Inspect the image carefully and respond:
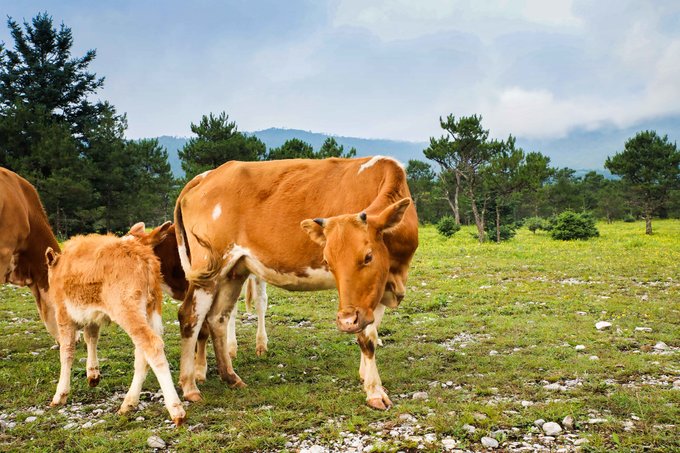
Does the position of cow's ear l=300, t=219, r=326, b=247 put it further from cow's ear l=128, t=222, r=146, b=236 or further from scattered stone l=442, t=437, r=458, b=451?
cow's ear l=128, t=222, r=146, b=236

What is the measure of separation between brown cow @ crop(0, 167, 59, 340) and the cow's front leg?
5903 mm

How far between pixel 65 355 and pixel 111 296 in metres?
1.18

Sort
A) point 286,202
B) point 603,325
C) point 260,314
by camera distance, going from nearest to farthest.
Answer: point 286,202, point 260,314, point 603,325

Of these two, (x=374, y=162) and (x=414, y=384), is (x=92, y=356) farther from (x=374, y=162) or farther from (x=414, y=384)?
(x=374, y=162)

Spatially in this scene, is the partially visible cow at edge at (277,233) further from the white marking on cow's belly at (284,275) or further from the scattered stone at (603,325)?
the scattered stone at (603,325)

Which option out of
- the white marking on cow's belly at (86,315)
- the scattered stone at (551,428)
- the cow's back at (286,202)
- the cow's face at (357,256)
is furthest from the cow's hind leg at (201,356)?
the scattered stone at (551,428)

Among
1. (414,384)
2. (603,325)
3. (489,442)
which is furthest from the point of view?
(603,325)

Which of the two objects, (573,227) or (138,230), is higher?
(138,230)

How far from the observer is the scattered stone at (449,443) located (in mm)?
4447

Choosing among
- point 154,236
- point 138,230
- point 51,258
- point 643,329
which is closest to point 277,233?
point 154,236

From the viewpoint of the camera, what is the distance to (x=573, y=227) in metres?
36.4

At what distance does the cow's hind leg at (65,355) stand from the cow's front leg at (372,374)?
12.1 ft

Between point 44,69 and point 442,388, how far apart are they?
47870 mm

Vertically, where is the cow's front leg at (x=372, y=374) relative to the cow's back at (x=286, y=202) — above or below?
below
